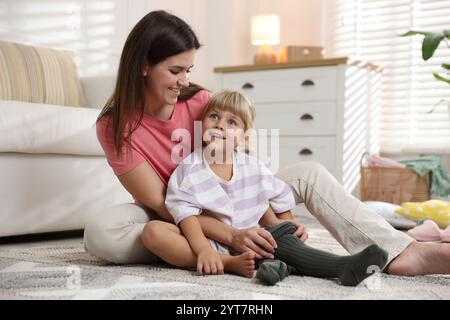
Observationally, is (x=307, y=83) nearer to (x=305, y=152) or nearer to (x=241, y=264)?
(x=305, y=152)

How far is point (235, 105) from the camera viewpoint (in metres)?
1.41

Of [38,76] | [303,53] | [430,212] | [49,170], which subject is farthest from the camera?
[303,53]

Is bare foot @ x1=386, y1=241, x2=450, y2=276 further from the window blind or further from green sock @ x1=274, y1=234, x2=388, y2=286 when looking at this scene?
the window blind

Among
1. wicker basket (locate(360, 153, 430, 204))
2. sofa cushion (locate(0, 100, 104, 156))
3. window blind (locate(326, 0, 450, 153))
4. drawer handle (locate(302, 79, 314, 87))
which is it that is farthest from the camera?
window blind (locate(326, 0, 450, 153))

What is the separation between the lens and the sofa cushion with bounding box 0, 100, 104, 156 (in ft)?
6.01

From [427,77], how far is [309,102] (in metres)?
0.77

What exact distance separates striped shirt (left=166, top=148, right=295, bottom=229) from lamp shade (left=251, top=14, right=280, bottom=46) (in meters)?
2.15

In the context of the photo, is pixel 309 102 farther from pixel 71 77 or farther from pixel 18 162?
pixel 18 162

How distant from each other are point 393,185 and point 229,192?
1.75 metres

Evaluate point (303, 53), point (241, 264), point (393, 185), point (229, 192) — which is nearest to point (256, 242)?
point (241, 264)

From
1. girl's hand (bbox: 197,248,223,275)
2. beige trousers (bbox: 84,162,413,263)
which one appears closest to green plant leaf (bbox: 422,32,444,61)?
beige trousers (bbox: 84,162,413,263)

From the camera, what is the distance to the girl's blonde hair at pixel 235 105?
142 cm
